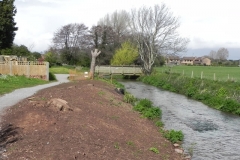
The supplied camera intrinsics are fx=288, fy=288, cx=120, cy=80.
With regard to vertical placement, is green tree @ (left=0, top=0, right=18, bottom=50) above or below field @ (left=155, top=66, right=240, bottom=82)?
above

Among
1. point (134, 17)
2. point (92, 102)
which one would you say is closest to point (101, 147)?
point (92, 102)

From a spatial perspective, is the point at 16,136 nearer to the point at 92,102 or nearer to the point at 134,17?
the point at 92,102

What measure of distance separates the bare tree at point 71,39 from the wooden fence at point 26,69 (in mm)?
42420

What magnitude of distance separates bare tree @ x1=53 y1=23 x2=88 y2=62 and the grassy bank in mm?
37991

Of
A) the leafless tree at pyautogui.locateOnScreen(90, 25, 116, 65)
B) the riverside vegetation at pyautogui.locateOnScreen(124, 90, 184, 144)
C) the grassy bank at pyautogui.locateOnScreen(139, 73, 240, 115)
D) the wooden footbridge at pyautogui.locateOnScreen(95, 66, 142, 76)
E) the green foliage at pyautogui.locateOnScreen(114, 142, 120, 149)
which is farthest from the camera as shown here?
the leafless tree at pyautogui.locateOnScreen(90, 25, 116, 65)

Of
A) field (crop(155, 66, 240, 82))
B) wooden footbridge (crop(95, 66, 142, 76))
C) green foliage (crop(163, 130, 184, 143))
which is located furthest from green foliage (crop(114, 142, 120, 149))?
wooden footbridge (crop(95, 66, 142, 76))

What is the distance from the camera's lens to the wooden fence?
2838 cm

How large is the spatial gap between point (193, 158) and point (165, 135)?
7.17 ft

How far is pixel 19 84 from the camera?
23172mm

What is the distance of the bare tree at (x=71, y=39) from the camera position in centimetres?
7181

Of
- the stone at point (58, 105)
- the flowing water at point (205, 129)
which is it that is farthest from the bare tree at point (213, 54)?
the stone at point (58, 105)

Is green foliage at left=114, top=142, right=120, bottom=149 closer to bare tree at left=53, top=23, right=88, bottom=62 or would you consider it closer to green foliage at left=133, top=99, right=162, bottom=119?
green foliage at left=133, top=99, right=162, bottom=119

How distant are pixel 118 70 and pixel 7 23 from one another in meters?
22.5

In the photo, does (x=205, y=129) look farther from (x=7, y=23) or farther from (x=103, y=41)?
(x=103, y=41)
